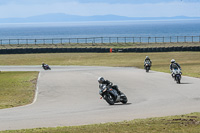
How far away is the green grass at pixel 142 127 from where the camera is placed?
1222 centimetres

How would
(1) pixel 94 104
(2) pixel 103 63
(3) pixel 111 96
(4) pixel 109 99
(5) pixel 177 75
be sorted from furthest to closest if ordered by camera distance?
(2) pixel 103 63 → (5) pixel 177 75 → (1) pixel 94 104 → (3) pixel 111 96 → (4) pixel 109 99

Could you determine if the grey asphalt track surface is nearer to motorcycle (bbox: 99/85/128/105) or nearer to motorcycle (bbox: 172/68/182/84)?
motorcycle (bbox: 99/85/128/105)

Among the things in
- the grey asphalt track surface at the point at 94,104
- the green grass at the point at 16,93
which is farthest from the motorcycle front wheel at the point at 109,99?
the green grass at the point at 16,93

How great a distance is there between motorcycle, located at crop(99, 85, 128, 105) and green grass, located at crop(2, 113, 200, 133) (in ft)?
18.5

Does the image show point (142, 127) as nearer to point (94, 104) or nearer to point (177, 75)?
point (94, 104)

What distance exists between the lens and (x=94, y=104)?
802 inches

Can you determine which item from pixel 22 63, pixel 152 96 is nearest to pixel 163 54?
pixel 22 63

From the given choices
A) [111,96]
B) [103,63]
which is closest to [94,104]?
[111,96]

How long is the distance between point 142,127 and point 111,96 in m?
7.44

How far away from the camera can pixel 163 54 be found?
65.6 m

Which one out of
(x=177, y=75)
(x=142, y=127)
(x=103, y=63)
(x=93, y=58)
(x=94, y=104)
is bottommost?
(x=103, y=63)

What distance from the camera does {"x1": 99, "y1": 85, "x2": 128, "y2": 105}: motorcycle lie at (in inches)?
778

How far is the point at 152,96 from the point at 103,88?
12.1 ft

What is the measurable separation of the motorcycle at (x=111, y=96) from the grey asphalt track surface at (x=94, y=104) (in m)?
0.25
